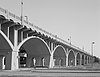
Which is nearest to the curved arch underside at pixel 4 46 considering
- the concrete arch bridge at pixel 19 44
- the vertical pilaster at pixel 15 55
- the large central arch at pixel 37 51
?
the concrete arch bridge at pixel 19 44

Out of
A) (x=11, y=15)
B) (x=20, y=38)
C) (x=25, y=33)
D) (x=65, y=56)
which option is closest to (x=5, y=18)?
(x=11, y=15)

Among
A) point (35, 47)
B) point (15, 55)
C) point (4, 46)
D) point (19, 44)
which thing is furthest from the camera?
point (35, 47)

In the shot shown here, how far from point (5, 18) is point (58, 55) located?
71029 mm

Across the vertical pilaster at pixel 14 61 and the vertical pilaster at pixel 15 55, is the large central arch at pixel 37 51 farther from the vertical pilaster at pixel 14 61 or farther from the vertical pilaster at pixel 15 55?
the vertical pilaster at pixel 15 55

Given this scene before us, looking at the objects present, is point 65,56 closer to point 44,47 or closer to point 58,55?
point 58,55

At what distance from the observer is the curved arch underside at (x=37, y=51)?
6870cm

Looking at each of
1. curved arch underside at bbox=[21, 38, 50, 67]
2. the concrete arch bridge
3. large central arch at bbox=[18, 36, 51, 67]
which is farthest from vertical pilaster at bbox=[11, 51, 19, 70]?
curved arch underside at bbox=[21, 38, 50, 67]

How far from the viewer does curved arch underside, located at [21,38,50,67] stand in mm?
68700

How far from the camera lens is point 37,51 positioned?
76.9 metres

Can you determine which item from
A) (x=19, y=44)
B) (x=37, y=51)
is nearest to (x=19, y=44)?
(x=19, y=44)

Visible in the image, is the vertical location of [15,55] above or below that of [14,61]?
above

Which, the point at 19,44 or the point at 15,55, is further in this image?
the point at 19,44

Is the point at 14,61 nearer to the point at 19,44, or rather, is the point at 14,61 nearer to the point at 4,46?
the point at 19,44

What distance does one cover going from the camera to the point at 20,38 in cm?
4803
